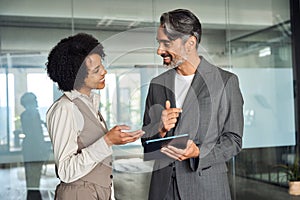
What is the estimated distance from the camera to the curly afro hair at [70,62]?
1.62 m

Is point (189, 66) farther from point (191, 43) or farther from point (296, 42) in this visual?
point (296, 42)

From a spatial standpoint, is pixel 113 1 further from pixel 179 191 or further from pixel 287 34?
pixel 179 191

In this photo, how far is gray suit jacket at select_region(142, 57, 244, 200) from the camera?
1.76 m

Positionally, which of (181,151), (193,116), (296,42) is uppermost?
(296,42)

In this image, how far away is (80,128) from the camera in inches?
61.8

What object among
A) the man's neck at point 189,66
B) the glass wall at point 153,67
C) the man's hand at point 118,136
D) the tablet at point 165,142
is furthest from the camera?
the glass wall at point 153,67

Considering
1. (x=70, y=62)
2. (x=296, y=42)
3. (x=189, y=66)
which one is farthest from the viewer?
(x=296, y=42)

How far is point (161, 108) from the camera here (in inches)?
71.8

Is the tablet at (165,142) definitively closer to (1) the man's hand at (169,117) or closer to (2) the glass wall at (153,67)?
(1) the man's hand at (169,117)

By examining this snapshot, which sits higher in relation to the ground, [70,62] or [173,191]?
[70,62]

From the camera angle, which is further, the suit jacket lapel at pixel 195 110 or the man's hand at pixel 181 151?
the suit jacket lapel at pixel 195 110

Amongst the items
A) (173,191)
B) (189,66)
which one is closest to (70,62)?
(189,66)

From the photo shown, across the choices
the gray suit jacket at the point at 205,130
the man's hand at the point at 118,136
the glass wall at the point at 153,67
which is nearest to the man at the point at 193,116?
the gray suit jacket at the point at 205,130

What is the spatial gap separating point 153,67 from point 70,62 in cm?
133
